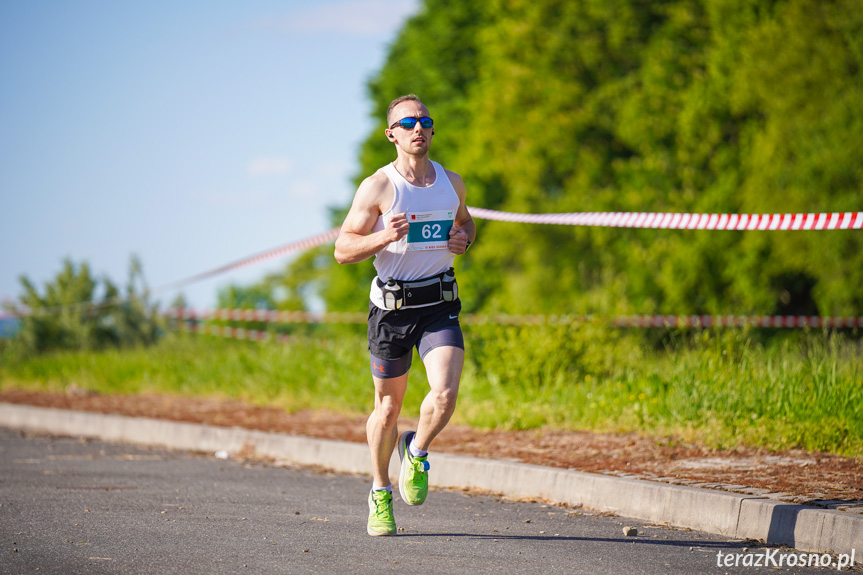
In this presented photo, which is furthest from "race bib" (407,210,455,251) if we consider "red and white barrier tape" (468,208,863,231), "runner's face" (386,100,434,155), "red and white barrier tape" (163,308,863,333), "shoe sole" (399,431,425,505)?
"red and white barrier tape" (163,308,863,333)

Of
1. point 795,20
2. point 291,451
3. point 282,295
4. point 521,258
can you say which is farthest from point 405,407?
point 282,295

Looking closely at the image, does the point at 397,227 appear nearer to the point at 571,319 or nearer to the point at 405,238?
the point at 405,238

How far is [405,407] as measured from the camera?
1038 centimetres

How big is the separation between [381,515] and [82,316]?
49.4ft

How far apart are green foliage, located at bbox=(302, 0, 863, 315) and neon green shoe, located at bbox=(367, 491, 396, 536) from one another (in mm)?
18269

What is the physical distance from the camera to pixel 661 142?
105 feet

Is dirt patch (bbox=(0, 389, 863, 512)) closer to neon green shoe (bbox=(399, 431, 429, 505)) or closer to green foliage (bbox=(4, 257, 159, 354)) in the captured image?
neon green shoe (bbox=(399, 431, 429, 505))

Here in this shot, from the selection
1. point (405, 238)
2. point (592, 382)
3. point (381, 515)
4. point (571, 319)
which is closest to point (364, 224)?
point (405, 238)

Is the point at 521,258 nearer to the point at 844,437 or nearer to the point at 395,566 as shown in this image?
the point at 844,437

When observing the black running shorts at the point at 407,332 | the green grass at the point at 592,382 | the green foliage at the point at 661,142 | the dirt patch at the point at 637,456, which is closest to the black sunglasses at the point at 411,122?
the black running shorts at the point at 407,332

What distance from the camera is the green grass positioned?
7840 mm

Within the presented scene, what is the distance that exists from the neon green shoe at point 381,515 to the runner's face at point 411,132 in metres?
1.76

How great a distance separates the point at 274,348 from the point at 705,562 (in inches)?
396

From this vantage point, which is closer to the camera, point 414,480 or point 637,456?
point 414,480
